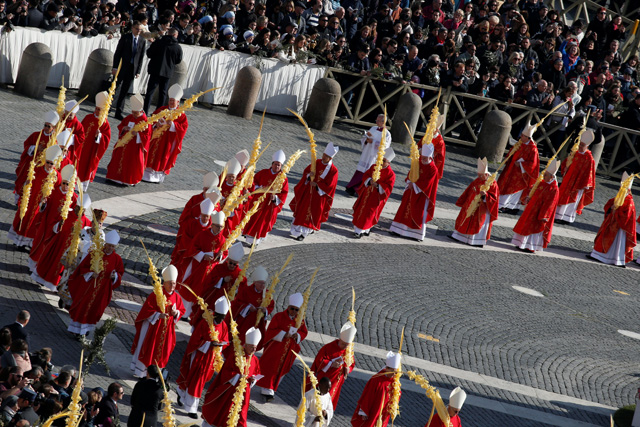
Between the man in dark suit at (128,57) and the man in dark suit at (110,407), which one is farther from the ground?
the man in dark suit at (128,57)

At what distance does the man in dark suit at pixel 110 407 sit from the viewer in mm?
9445

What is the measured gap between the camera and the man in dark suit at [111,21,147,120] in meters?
19.6

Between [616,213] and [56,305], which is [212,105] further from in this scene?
[56,305]

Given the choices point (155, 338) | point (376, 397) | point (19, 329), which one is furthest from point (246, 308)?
point (19, 329)

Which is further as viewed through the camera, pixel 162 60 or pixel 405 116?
pixel 405 116

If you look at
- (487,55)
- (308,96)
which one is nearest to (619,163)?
(487,55)

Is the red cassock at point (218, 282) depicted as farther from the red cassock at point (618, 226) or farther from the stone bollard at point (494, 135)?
the stone bollard at point (494, 135)

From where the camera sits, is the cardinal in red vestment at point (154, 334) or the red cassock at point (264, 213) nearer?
the cardinal in red vestment at point (154, 334)

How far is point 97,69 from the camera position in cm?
2031

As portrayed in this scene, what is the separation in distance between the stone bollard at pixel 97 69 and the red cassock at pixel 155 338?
9.81 meters

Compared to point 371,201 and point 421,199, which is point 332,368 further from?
point 421,199

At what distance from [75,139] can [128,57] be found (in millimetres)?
4640

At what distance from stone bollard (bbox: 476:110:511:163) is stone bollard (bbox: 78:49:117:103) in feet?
29.0

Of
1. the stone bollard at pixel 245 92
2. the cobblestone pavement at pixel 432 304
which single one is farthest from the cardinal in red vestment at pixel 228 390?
the stone bollard at pixel 245 92
